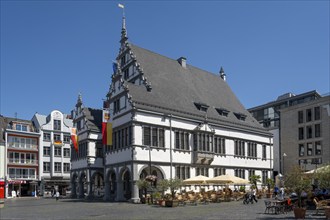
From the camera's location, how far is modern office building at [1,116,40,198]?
70.4 m

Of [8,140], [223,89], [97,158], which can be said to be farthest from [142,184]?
[8,140]

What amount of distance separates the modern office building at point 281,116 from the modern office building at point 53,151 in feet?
133

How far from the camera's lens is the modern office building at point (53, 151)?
76000mm

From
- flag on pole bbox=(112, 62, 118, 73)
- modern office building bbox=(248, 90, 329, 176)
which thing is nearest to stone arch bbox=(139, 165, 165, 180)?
flag on pole bbox=(112, 62, 118, 73)

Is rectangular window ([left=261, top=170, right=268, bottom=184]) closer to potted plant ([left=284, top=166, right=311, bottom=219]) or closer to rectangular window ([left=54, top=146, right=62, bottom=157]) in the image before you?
potted plant ([left=284, top=166, right=311, bottom=219])

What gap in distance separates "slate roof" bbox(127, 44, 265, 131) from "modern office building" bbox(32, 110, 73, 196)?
32.9 metres

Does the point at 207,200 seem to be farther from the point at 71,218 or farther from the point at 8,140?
the point at 8,140

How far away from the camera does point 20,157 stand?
7238 cm

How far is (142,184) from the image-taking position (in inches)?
1544

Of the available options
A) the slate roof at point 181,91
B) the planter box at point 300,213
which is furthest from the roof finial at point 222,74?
the planter box at point 300,213

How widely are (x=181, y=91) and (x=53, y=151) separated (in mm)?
35959

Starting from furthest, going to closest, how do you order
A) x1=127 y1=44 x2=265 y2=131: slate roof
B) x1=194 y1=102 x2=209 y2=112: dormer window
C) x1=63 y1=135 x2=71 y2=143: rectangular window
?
x1=63 y1=135 x2=71 y2=143: rectangular window → x1=194 y1=102 x2=209 y2=112: dormer window → x1=127 y1=44 x2=265 y2=131: slate roof

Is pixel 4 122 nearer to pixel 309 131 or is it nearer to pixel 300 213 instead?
pixel 309 131

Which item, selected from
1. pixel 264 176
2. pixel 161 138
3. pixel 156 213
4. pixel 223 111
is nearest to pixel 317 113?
pixel 264 176
